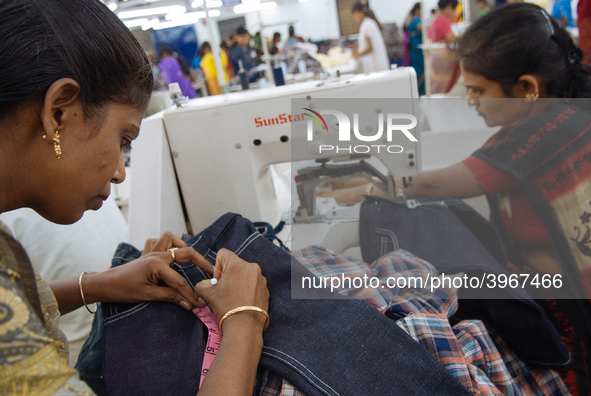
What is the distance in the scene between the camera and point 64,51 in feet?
1.77

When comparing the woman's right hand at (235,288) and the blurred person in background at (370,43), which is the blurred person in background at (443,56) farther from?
the woman's right hand at (235,288)

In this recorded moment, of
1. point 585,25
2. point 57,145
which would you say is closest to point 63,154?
point 57,145

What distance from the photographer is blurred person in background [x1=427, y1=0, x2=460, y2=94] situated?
14.4ft

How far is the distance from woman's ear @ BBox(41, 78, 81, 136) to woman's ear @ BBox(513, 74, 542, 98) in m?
1.11

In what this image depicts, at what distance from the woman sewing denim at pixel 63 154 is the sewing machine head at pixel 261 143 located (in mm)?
419

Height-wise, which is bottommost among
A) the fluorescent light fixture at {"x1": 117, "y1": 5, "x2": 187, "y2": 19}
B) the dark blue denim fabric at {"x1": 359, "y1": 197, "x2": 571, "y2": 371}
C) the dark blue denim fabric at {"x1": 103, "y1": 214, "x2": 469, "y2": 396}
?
the dark blue denim fabric at {"x1": 359, "y1": 197, "x2": 571, "y2": 371}

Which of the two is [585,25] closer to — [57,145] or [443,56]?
[443,56]

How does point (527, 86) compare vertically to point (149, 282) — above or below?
above

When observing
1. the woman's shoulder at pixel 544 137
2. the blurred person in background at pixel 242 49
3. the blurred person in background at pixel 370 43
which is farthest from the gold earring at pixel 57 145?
the blurred person in background at pixel 242 49

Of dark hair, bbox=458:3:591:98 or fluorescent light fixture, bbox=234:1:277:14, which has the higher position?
fluorescent light fixture, bbox=234:1:277:14

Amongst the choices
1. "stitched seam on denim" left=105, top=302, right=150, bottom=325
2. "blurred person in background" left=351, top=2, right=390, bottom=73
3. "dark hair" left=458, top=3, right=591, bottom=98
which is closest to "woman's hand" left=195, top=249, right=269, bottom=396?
"stitched seam on denim" left=105, top=302, right=150, bottom=325

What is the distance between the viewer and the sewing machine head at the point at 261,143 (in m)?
1.10

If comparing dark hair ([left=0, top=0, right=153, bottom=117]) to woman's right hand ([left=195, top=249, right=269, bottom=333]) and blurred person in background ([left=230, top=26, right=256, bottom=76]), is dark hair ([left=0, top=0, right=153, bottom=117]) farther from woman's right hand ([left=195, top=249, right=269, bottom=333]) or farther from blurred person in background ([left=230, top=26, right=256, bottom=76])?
blurred person in background ([left=230, top=26, right=256, bottom=76])

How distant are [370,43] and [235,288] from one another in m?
4.32
